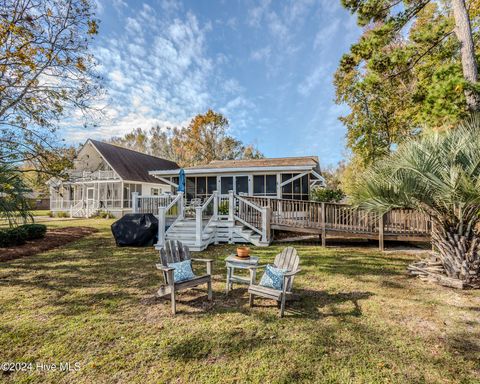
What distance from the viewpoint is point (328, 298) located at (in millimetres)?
4605

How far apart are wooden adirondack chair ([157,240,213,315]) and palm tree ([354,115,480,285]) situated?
3856 mm

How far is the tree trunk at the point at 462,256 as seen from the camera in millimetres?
4938

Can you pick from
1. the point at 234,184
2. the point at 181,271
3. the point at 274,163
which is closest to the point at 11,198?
the point at 181,271

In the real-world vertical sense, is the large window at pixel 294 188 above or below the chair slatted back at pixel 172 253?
above

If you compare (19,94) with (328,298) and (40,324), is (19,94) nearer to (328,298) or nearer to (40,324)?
(40,324)

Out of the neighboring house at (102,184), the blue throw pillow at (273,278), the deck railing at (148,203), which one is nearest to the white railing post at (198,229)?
the deck railing at (148,203)

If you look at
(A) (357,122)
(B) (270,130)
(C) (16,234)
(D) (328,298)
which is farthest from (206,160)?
(D) (328,298)

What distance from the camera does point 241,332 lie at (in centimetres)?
341

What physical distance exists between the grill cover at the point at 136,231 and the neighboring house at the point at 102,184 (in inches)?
558

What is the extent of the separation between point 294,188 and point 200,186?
5680mm

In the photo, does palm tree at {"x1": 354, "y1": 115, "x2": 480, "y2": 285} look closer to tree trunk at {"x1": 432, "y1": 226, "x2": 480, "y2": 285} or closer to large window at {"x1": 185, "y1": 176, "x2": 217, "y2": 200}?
tree trunk at {"x1": 432, "y1": 226, "x2": 480, "y2": 285}

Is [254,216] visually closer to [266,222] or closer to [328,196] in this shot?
[266,222]

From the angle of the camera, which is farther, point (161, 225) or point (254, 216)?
point (254, 216)

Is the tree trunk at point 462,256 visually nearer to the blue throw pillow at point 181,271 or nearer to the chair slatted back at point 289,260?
the chair slatted back at point 289,260
